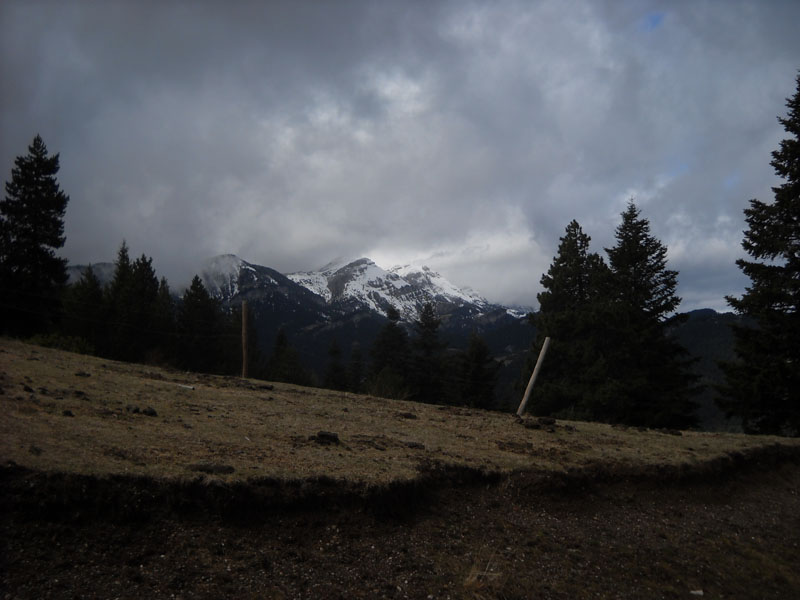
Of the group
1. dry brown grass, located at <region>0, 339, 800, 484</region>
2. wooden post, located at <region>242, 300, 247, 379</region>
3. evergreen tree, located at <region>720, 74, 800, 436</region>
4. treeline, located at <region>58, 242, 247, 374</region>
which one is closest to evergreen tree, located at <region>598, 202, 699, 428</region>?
evergreen tree, located at <region>720, 74, 800, 436</region>

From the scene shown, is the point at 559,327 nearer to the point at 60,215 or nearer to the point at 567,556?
the point at 567,556

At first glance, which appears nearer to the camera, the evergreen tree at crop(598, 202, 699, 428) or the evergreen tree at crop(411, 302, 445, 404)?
the evergreen tree at crop(598, 202, 699, 428)

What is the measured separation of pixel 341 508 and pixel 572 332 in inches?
1197

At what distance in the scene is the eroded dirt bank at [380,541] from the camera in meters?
4.51

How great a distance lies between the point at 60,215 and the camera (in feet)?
122

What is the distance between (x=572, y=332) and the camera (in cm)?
3347

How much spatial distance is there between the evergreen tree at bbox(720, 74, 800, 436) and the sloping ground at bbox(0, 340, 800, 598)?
11.2m

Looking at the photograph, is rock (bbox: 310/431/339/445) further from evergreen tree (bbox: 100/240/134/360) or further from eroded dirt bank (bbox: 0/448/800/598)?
evergreen tree (bbox: 100/240/134/360)

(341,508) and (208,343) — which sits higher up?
(208,343)

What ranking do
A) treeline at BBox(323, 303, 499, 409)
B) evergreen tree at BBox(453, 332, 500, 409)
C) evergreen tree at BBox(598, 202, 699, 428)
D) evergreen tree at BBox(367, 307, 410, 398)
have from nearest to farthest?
evergreen tree at BBox(598, 202, 699, 428) → evergreen tree at BBox(453, 332, 500, 409) → treeline at BBox(323, 303, 499, 409) → evergreen tree at BBox(367, 307, 410, 398)

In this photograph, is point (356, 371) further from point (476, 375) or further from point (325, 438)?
point (325, 438)

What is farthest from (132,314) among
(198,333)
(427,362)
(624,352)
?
(624,352)

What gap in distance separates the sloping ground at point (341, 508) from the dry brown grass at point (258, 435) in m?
0.06

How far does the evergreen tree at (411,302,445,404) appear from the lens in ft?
188
